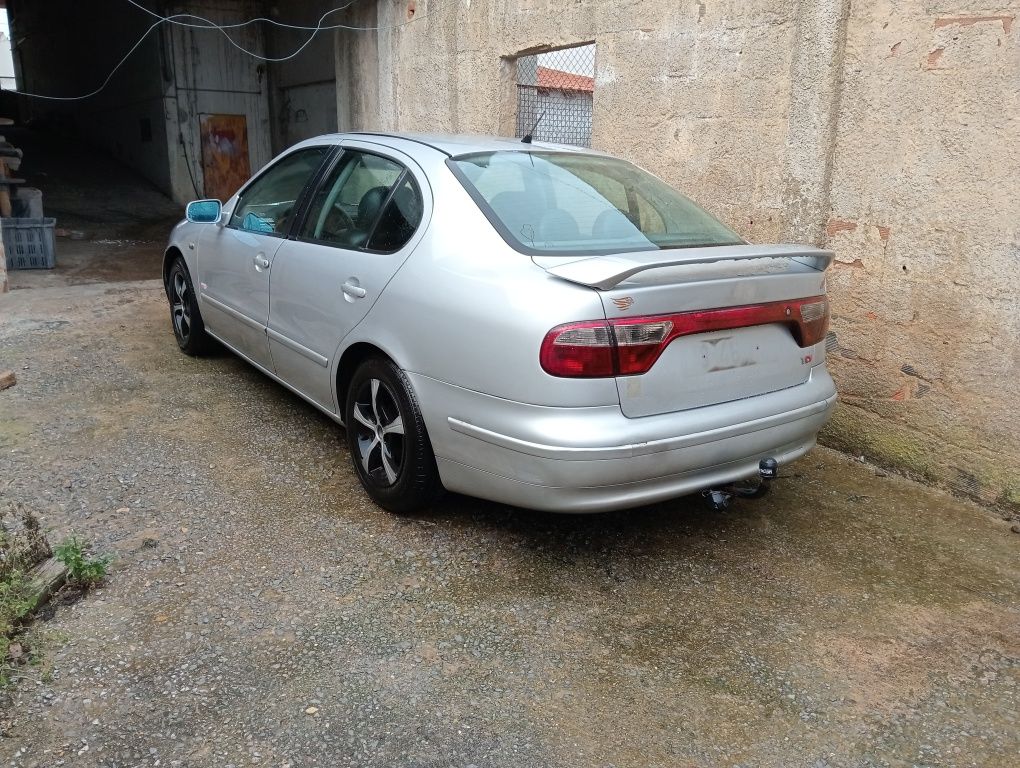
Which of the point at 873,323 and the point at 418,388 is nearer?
the point at 418,388

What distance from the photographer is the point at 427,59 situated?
782cm

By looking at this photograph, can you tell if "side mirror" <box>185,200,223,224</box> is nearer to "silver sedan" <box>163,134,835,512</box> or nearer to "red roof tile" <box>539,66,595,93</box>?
"silver sedan" <box>163,134,835,512</box>

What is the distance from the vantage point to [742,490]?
3107 mm

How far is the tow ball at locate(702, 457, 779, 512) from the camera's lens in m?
3.04

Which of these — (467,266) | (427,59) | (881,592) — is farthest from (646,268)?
(427,59)

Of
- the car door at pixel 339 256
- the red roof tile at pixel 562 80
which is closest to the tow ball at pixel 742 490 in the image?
the car door at pixel 339 256

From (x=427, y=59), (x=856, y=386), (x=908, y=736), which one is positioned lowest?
(x=908, y=736)

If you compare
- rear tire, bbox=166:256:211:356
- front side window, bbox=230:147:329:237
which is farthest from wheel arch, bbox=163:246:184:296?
front side window, bbox=230:147:329:237

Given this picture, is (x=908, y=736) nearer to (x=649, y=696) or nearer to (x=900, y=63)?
(x=649, y=696)

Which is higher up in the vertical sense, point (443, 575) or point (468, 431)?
point (468, 431)

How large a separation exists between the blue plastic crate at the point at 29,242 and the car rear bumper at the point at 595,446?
7554mm

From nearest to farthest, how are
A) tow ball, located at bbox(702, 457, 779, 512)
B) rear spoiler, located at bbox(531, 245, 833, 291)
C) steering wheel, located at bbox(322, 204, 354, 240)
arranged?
1. rear spoiler, located at bbox(531, 245, 833, 291)
2. tow ball, located at bbox(702, 457, 779, 512)
3. steering wheel, located at bbox(322, 204, 354, 240)

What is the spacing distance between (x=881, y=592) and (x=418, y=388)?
1.97 metres

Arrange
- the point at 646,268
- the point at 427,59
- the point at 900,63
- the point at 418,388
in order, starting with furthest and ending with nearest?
1. the point at 427,59
2. the point at 900,63
3. the point at 418,388
4. the point at 646,268
